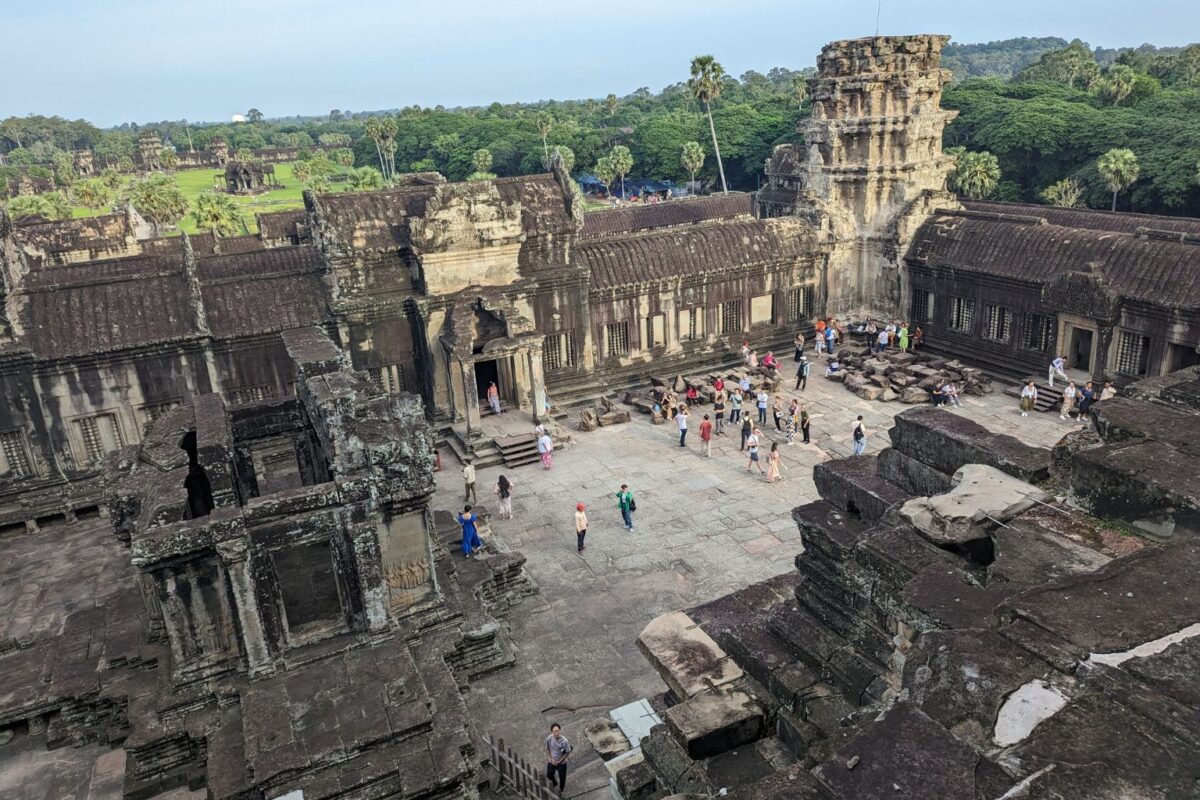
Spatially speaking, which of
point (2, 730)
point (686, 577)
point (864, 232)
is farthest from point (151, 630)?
point (864, 232)

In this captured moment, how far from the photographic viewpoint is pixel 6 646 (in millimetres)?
13953

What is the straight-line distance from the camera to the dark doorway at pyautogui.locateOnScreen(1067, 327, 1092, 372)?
945 inches

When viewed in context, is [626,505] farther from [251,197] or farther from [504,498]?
[251,197]

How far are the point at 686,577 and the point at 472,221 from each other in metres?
11.8

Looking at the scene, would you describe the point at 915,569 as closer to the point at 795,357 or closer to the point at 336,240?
the point at 336,240

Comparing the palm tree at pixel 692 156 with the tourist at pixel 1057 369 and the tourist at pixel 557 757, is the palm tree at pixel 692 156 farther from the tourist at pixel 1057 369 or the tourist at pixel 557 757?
the tourist at pixel 557 757

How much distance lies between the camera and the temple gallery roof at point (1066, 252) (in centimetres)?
2169

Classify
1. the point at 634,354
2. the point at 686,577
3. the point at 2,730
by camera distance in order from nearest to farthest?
the point at 2,730 → the point at 686,577 → the point at 634,354

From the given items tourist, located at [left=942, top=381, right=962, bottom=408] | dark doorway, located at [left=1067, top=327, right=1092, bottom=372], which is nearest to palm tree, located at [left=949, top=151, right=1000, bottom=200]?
dark doorway, located at [left=1067, top=327, right=1092, bottom=372]

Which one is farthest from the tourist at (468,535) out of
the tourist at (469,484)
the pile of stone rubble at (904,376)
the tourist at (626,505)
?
the pile of stone rubble at (904,376)

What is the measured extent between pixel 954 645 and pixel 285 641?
977 cm

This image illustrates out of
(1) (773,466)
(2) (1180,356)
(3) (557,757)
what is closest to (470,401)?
(1) (773,466)

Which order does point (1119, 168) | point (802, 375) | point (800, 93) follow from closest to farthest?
point (802, 375)
point (1119, 168)
point (800, 93)

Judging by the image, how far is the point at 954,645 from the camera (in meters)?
5.54
